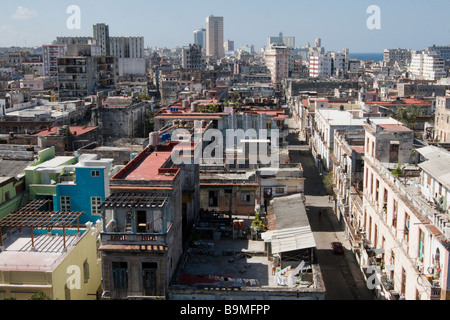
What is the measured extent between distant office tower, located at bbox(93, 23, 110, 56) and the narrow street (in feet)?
325

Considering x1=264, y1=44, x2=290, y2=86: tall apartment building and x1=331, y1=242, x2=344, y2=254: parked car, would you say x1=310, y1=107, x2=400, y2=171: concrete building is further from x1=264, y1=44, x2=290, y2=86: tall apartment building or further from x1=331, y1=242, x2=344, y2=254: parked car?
x1=264, y1=44, x2=290, y2=86: tall apartment building

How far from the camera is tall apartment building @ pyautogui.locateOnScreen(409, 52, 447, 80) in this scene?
143 metres

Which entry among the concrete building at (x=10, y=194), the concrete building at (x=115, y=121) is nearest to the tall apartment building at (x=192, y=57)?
the concrete building at (x=115, y=121)

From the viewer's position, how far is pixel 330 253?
28.7 metres

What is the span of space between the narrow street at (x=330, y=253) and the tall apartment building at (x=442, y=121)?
56.2 feet

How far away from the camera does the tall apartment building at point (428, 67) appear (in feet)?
470

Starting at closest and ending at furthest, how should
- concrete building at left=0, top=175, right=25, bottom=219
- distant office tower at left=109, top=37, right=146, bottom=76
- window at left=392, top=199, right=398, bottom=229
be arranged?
window at left=392, top=199, right=398, bottom=229 → concrete building at left=0, top=175, right=25, bottom=219 → distant office tower at left=109, top=37, right=146, bottom=76

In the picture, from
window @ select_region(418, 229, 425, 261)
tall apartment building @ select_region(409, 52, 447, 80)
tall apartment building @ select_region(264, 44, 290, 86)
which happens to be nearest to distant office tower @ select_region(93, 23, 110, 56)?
tall apartment building @ select_region(264, 44, 290, 86)

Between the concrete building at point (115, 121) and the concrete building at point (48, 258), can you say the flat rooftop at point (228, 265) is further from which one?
the concrete building at point (115, 121)

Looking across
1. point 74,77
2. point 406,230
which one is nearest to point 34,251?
point 406,230

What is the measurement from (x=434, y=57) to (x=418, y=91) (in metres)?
65.1

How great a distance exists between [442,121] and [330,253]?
115 feet
